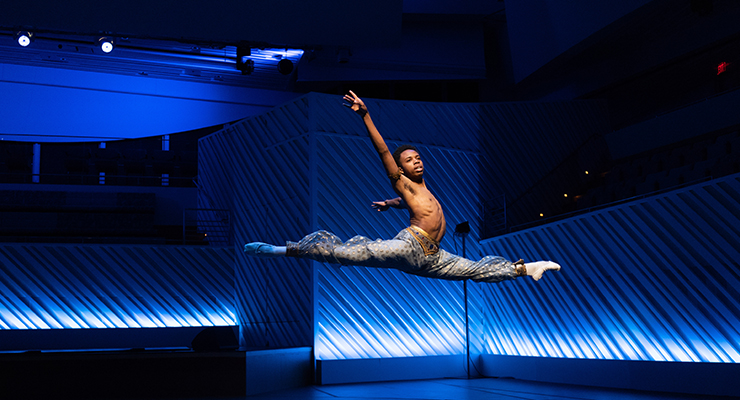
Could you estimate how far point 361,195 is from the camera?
9.10 meters

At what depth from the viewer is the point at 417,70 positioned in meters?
13.0

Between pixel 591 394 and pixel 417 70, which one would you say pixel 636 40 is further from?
pixel 591 394

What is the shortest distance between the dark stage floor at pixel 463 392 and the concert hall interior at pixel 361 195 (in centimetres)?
9

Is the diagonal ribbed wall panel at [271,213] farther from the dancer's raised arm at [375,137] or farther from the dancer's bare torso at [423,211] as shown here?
the dancer's raised arm at [375,137]

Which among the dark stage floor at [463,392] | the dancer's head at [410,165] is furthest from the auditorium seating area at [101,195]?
the dancer's head at [410,165]

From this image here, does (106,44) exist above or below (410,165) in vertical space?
above

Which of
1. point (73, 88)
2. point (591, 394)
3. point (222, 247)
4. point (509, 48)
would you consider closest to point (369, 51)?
point (509, 48)

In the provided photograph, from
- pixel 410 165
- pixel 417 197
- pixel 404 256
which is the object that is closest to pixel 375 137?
pixel 410 165

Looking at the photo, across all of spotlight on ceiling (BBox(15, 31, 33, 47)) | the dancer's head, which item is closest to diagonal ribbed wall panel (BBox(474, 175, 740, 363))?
the dancer's head

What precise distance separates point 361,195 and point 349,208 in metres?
0.27

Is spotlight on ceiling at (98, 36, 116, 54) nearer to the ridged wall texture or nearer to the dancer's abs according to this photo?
the ridged wall texture

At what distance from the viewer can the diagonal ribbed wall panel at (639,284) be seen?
6.17m

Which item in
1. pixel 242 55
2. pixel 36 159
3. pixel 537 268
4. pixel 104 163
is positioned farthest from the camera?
pixel 36 159

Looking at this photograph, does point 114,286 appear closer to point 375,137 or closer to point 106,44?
point 106,44
